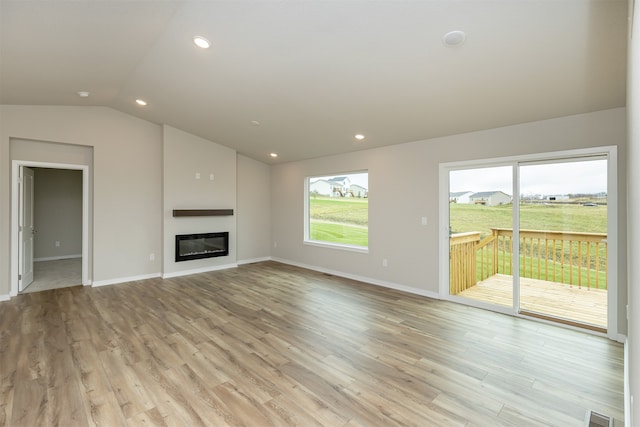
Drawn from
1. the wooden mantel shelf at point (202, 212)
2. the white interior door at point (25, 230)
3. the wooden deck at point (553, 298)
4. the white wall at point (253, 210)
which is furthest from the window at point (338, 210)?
the white interior door at point (25, 230)

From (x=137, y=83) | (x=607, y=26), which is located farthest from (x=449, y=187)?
(x=137, y=83)

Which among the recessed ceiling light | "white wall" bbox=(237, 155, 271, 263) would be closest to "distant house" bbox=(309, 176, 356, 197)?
"white wall" bbox=(237, 155, 271, 263)

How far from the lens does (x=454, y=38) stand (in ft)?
7.67

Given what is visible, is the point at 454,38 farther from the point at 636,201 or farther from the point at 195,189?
the point at 195,189

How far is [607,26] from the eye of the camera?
202cm

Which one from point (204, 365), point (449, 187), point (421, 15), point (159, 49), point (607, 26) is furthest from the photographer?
point (449, 187)

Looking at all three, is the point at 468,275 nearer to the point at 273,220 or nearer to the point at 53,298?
the point at 273,220

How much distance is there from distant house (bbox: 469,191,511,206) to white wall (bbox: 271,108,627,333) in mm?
484

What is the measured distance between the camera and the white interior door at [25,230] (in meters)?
4.52

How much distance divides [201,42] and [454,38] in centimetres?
235

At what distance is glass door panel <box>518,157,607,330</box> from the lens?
125 inches

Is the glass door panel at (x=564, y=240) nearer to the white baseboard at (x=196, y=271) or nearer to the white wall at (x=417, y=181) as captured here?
the white wall at (x=417, y=181)

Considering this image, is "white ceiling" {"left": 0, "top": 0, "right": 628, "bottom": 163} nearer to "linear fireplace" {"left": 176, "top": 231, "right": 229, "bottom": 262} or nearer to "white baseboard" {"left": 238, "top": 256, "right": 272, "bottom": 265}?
"linear fireplace" {"left": 176, "top": 231, "right": 229, "bottom": 262}

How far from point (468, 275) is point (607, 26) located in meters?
3.12
